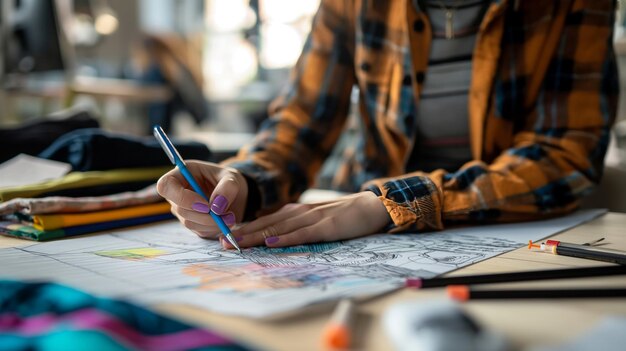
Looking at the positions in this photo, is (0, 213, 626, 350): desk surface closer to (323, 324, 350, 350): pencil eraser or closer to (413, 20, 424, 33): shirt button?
(323, 324, 350, 350): pencil eraser

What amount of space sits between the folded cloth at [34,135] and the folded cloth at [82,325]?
0.66 meters

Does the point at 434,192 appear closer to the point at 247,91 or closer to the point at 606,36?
the point at 606,36

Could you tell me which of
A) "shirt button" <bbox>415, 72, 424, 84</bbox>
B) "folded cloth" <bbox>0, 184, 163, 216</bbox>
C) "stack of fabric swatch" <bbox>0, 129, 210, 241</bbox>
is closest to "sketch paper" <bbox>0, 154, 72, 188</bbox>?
"stack of fabric swatch" <bbox>0, 129, 210, 241</bbox>

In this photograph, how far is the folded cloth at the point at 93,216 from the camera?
2.35 ft

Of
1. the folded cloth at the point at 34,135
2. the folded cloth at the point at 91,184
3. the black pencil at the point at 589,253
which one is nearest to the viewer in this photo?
the black pencil at the point at 589,253

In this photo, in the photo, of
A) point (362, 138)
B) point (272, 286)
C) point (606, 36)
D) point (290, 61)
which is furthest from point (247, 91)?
point (272, 286)

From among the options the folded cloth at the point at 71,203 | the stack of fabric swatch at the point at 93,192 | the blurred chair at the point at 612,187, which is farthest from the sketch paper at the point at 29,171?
the blurred chair at the point at 612,187

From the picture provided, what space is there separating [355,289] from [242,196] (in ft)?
1.37

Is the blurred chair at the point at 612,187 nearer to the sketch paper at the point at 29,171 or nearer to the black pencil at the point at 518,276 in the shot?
the black pencil at the point at 518,276

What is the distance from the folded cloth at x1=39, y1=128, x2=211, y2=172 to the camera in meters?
0.91

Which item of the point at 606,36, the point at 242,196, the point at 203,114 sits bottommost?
the point at 203,114

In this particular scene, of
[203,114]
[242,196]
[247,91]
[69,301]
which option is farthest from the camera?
[247,91]

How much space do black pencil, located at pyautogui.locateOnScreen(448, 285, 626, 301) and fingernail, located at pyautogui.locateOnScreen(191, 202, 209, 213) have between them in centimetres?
35

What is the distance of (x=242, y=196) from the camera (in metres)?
0.85
